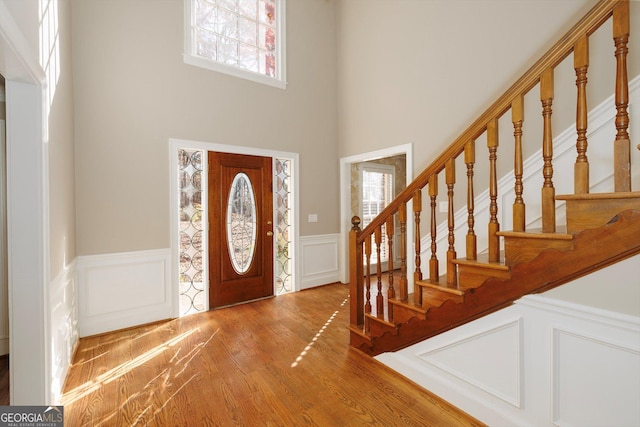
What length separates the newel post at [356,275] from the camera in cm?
250

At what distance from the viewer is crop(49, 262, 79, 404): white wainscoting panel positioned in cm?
184

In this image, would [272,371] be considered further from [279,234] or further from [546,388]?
[279,234]

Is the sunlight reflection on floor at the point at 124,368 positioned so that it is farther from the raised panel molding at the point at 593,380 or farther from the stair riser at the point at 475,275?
the raised panel molding at the point at 593,380

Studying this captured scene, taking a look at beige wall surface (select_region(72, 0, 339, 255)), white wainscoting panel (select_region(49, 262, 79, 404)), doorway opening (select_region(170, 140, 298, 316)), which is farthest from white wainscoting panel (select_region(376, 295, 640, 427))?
beige wall surface (select_region(72, 0, 339, 255))

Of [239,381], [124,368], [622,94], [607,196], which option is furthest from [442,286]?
[124,368]

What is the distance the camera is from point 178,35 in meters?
3.37

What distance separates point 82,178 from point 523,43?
435 centimetres

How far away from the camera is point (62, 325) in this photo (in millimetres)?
2104

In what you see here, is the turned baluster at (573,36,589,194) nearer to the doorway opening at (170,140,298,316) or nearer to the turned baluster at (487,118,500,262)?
the turned baluster at (487,118,500,262)

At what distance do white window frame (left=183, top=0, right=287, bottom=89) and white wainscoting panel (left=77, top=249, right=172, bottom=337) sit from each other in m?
2.28

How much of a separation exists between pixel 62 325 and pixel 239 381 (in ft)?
4.40

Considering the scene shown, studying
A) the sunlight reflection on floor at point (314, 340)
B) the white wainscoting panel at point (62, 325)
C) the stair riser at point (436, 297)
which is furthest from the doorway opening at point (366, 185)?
the white wainscoting panel at point (62, 325)

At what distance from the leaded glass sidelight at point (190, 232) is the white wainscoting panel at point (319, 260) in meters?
1.45

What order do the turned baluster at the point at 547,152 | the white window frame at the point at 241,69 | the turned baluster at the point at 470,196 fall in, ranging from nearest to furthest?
the turned baluster at the point at 547,152 < the turned baluster at the point at 470,196 < the white window frame at the point at 241,69
